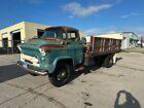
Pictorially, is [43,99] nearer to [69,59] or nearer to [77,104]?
[77,104]

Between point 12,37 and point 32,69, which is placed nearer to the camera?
point 32,69

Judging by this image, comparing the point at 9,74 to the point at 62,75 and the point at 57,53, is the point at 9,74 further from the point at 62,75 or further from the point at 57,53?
the point at 57,53

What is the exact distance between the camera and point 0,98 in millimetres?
4922

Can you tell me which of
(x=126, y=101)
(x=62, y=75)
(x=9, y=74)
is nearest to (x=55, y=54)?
(x=62, y=75)

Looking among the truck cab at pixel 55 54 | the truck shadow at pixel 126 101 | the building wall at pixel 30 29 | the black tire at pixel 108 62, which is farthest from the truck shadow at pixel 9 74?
the building wall at pixel 30 29

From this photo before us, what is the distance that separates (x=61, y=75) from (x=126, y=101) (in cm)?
261

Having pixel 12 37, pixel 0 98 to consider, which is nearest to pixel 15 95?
pixel 0 98

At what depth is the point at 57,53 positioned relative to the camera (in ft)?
19.0

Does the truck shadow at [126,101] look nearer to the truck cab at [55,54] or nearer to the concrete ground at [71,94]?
the concrete ground at [71,94]

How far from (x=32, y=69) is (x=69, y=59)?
5.04 ft

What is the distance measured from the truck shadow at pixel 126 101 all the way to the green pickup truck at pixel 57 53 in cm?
224

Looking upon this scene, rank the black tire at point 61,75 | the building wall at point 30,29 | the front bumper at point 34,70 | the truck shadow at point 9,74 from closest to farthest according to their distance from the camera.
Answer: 1. the front bumper at point 34,70
2. the black tire at point 61,75
3. the truck shadow at point 9,74
4. the building wall at point 30,29

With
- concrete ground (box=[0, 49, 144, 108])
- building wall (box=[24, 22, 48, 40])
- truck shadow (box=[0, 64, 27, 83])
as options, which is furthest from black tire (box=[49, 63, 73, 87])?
building wall (box=[24, 22, 48, 40])

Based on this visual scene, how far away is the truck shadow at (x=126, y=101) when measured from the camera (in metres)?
4.67
